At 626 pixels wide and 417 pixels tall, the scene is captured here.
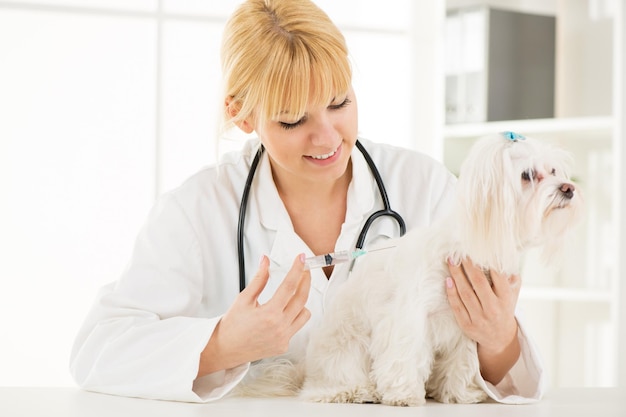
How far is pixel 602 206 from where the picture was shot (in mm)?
3262

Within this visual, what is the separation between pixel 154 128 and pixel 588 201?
6.18 feet

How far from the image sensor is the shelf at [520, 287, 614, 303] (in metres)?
3.22

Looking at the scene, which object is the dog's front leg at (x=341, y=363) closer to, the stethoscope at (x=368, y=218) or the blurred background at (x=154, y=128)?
the stethoscope at (x=368, y=218)

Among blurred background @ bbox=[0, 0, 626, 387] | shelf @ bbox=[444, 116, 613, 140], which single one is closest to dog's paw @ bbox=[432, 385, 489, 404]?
blurred background @ bbox=[0, 0, 626, 387]

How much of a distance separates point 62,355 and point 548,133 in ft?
7.58

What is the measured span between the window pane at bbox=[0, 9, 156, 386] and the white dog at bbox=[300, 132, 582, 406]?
2060 mm

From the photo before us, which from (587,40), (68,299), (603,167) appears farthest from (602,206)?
(68,299)

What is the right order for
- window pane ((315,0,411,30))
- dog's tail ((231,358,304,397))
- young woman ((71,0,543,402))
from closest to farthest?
young woman ((71,0,543,402)) < dog's tail ((231,358,304,397)) < window pane ((315,0,411,30))

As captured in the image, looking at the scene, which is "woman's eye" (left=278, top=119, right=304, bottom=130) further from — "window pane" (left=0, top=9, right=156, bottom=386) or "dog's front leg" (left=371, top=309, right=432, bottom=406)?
"window pane" (left=0, top=9, right=156, bottom=386)

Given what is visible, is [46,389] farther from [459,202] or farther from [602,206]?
[602,206]

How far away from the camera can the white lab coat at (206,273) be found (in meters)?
1.52

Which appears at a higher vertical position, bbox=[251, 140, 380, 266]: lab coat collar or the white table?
bbox=[251, 140, 380, 266]: lab coat collar

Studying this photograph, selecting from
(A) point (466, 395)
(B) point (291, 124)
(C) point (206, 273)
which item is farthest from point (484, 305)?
(C) point (206, 273)

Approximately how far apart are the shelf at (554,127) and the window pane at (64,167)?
1436 millimetres
